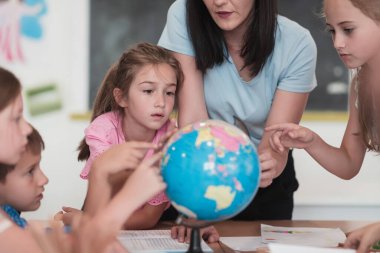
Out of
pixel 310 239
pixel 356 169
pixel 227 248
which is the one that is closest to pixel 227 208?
pixel 227 248

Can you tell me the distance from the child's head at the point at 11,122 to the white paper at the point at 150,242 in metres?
0.46

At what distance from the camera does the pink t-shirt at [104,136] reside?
2.27m

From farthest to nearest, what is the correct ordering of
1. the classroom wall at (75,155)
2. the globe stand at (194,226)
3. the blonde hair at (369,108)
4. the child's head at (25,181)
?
1. the classroom wall at (75,155)
2. the blonde hair at (369,108)
3. the child's head at (25,181)
4. the globe stand at (194,226)

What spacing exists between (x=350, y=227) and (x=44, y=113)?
2340 mm

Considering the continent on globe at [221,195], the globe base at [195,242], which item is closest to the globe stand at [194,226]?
the globe base at [195,242]

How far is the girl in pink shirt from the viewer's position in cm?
229

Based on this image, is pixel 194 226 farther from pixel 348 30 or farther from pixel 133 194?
pixel 348 30

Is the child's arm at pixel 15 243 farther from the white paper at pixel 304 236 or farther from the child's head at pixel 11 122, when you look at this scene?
the white paper at pixel 304 236

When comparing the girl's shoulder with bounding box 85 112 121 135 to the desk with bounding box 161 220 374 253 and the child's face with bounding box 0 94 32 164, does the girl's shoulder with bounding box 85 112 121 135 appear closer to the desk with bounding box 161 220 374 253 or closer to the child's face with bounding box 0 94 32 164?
the desk with bounding box 161 220 374 253

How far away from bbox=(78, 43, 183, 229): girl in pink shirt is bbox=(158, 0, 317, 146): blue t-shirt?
4.1 inches

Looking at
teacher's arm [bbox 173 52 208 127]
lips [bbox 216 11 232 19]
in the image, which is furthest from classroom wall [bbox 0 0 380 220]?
lips [bbox 216 11 232 19]

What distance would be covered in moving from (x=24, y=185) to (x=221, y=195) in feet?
2.19

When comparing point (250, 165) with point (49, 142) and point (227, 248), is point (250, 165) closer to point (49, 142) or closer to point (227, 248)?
point (227, 248)

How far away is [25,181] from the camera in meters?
1.83
